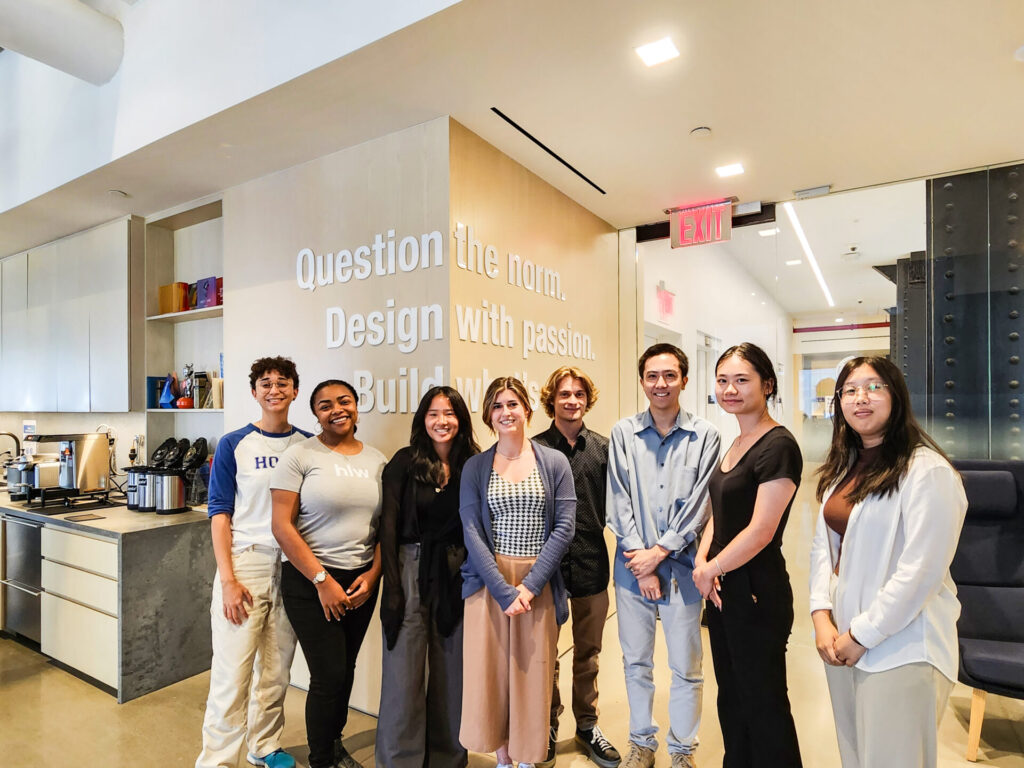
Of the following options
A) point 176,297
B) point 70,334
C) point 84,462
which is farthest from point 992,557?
point 70,334

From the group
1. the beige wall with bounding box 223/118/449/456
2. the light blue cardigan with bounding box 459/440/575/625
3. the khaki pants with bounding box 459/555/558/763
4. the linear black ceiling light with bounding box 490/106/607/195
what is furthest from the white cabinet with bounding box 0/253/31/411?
the khaki pants with bounding box 459/555/558/763

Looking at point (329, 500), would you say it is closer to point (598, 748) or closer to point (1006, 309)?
point (598, 748)

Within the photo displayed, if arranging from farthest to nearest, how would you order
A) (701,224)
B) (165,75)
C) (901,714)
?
1. (701,224)
2. (165,75)
3. (901,714)

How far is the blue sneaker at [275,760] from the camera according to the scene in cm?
231

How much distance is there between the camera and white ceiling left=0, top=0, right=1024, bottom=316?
208 cm

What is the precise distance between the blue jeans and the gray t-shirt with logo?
3.41ft

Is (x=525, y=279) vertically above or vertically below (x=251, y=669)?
above

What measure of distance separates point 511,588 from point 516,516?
25cm

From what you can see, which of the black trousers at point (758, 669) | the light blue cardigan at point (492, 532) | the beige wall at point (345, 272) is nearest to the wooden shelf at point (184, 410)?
the beige wall at point (345, 272)

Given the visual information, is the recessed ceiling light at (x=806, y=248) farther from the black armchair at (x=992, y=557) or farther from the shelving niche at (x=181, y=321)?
the shelving niche at (x=181, y=321)

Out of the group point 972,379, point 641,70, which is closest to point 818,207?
point 972,379

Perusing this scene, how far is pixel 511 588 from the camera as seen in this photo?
202 cm

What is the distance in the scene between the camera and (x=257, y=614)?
231cm

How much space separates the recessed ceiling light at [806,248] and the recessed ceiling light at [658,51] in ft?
6.67
